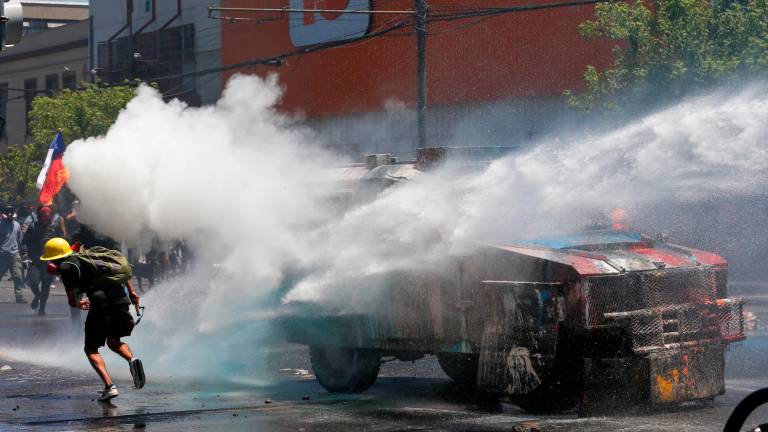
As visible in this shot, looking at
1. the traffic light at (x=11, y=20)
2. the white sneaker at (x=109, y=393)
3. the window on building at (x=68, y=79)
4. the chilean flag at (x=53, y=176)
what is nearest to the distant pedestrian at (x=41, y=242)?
the chilean flag at (x=53, y=176)

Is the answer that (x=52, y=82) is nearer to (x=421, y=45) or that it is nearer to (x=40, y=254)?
(x=421, y=45)

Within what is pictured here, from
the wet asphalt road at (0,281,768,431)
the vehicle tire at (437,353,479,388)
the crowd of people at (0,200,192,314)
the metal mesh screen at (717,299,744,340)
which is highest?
the crowd of people at (0,200,192,314)

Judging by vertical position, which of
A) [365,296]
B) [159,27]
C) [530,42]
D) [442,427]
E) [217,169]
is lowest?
[442,427]

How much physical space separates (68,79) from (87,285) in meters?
43.7

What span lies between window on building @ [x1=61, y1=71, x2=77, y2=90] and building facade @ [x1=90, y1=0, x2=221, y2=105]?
405cm

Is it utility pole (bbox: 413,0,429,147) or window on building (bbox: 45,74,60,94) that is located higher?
window on building (bbox: 45,74,60,94)

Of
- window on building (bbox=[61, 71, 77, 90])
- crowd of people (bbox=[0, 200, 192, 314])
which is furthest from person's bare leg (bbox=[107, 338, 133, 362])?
window on building (bbox=[61, 71, 77, 90])

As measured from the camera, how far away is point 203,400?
9734 mm

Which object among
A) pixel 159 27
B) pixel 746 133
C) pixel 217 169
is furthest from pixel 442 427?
pixel 159 27

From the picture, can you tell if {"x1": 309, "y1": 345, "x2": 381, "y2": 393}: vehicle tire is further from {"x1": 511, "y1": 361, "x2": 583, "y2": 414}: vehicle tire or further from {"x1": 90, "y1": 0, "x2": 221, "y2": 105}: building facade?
{"x1": 90, "y1": 0, "x2": 221, "y2": 105}: building facade

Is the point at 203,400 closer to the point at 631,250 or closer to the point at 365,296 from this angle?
the point at 365,296

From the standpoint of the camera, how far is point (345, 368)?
998cm

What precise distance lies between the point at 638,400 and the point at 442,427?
134 centimetres

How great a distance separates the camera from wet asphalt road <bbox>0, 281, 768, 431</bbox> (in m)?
8.30
